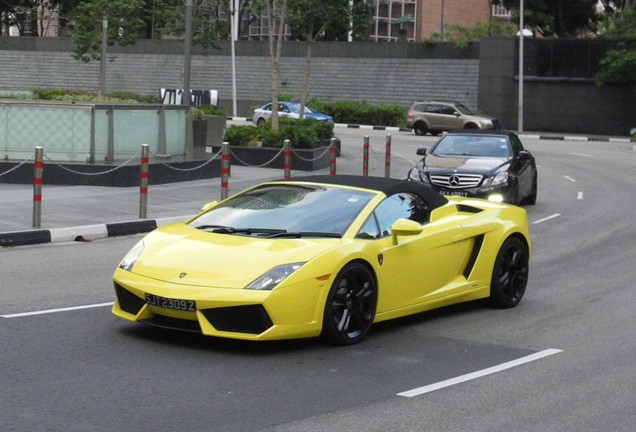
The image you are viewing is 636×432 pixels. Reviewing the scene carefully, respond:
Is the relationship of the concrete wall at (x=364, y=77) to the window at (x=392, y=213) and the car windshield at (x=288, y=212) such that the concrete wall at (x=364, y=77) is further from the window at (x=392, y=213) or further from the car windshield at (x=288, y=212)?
the car windshield at (x=288, y=212)

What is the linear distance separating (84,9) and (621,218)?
36058 mm

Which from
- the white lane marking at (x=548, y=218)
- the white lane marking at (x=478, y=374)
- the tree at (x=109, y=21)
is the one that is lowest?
the white lane marking at (x=478, y=374)

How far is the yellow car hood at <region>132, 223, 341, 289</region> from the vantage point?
8.41m

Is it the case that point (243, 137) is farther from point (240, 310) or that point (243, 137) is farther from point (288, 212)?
point (240, 310)

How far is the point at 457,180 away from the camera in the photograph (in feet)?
66.4

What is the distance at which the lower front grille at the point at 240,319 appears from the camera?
8250 millimetres

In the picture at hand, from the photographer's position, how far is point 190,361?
8094mm

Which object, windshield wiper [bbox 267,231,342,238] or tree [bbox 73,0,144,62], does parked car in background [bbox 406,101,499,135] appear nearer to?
tree [bbox 73,0,144,62]

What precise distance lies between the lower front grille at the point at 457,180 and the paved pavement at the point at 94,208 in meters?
4.17

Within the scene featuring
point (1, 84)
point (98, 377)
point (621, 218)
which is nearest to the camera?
point (98, 377)

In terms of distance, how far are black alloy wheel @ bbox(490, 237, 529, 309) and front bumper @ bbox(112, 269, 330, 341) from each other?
2.78m

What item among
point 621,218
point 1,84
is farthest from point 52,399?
point 1,84

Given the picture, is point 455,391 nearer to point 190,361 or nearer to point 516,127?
point 190,361

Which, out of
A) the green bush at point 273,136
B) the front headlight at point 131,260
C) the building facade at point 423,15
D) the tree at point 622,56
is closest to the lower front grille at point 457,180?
the green bush at point 273,136
